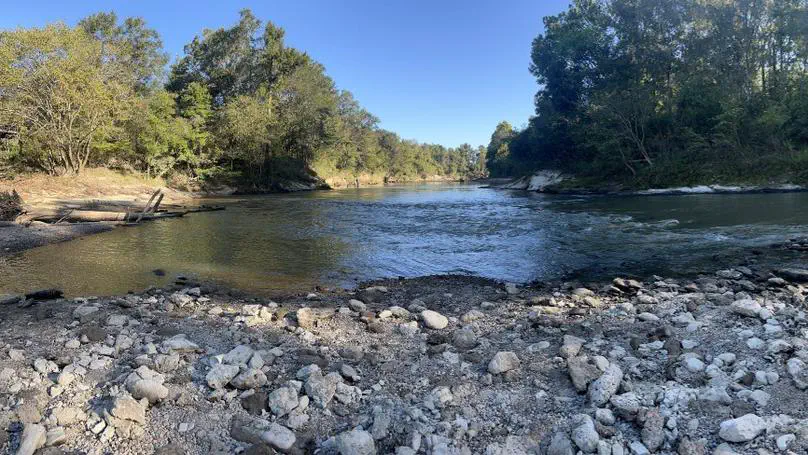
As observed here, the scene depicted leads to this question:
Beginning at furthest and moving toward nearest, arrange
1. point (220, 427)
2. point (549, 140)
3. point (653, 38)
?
point (549, 140)
point (653, 38)
point (220, 427)

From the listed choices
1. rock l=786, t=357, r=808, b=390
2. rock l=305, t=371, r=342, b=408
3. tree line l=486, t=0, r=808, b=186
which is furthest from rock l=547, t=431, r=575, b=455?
tree line l=486, t=0, r=808, b=186

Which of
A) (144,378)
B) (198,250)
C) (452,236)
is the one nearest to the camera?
(144,378)

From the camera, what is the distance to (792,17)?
39.4m

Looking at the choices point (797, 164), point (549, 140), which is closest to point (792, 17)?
point (797, 164)

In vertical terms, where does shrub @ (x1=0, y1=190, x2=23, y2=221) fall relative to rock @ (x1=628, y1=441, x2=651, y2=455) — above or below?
above

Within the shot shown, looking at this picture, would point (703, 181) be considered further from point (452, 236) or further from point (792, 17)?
point (452, 236)

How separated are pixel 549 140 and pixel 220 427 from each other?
64254 millimetres

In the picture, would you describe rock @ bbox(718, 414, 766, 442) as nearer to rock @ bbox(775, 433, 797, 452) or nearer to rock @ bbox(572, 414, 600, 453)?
rock @ bbox(775, 433, 797, 452)

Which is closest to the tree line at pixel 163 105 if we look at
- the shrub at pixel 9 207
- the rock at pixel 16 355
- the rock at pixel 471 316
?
the shrub at pixel 9 207

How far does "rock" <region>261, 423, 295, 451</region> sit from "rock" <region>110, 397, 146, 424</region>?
45.8 inches

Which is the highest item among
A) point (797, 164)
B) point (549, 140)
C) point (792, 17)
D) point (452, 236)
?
point (792, 17)

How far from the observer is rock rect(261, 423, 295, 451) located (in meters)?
3.71

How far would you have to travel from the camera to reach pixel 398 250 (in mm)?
15516

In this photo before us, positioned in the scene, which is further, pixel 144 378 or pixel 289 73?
pixel 289 73
